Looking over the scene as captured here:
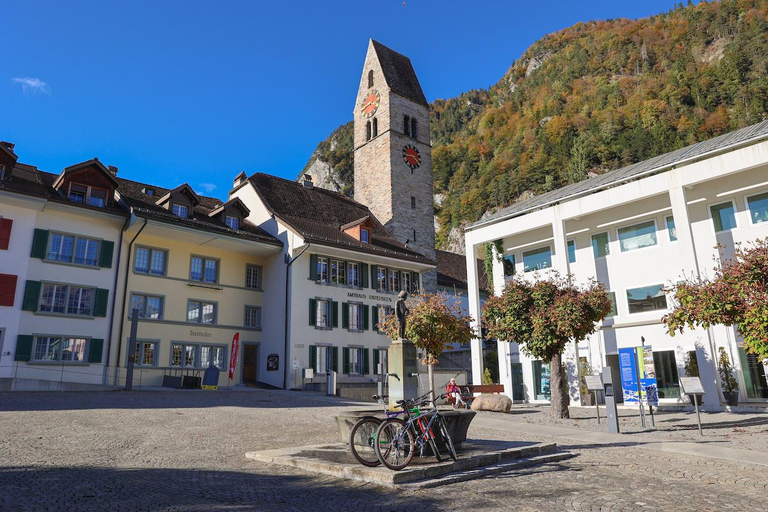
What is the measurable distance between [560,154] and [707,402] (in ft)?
241

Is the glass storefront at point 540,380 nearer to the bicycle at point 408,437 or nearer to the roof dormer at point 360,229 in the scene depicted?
the roof dormer at point 360,229

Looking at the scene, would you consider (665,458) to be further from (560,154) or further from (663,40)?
(663,40)

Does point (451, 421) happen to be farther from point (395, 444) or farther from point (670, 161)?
point (670, 161)

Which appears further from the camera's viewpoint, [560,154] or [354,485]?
[560,154]

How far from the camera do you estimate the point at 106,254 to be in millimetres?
27453

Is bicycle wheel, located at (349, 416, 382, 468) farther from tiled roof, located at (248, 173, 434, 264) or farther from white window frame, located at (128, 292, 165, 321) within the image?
tiled roof, located at (248, 173, 434, 264)

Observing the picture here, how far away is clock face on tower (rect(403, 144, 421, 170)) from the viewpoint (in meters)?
47.4

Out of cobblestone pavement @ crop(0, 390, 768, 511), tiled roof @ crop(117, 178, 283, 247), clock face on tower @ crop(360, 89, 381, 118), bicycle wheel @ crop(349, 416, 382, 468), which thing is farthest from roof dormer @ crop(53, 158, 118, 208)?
clock face on tower @ crop(360, 89, 381, 118)

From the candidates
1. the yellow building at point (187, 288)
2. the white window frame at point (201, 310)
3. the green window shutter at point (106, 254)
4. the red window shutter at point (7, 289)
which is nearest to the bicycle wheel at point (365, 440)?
the yellow building at point (187, 288)

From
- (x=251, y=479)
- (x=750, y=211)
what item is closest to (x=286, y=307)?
(x=750, y=211)

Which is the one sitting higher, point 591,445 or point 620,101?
point 620,101

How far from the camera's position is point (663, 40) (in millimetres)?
100312

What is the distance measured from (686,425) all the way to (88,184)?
1053 inches

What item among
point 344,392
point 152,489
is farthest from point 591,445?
point 344,392
